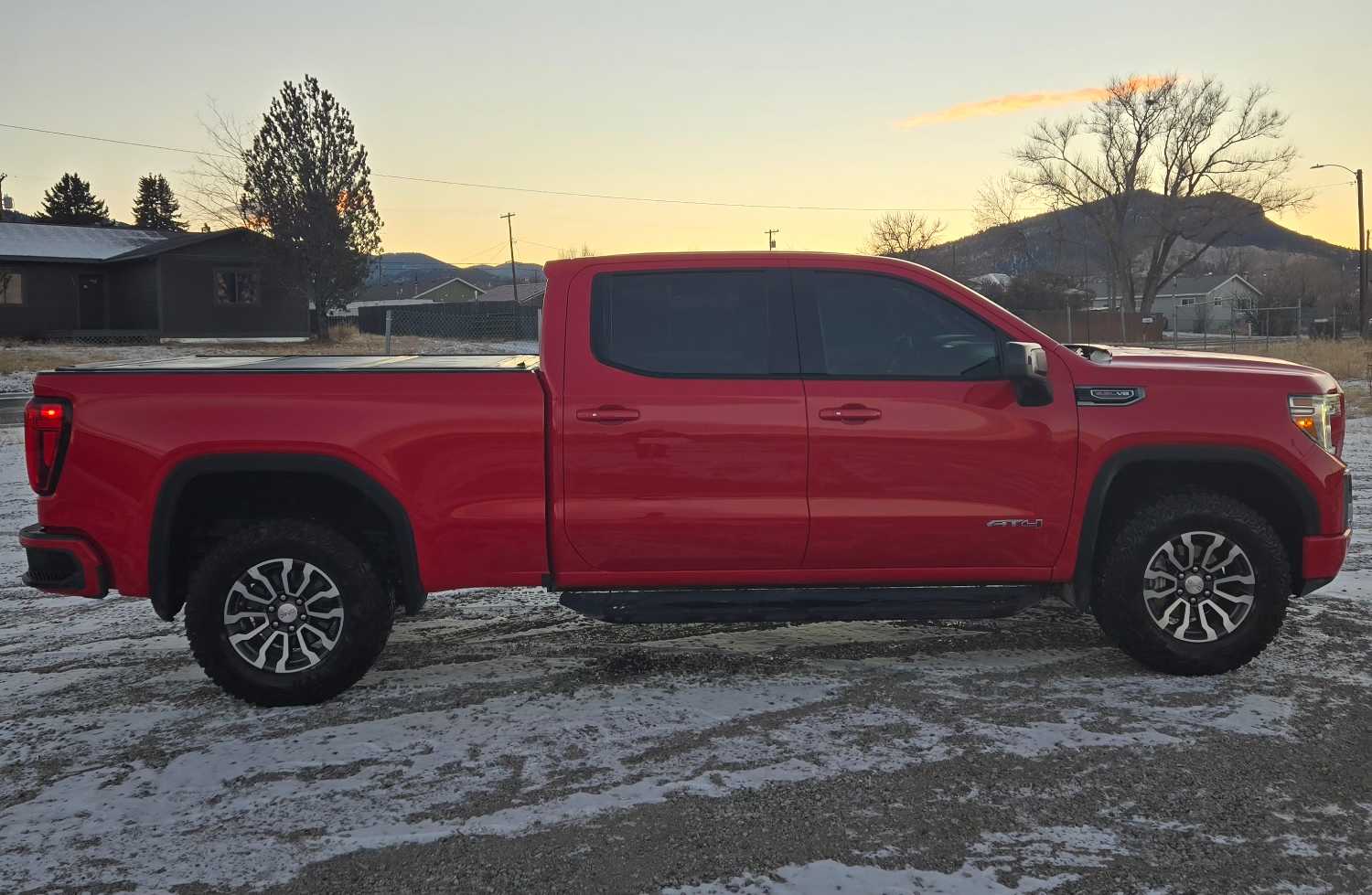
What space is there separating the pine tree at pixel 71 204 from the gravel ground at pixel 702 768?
6624 centimetres

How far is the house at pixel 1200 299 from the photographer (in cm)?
8319

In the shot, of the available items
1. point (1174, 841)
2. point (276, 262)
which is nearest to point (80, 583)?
point (1174, 841)

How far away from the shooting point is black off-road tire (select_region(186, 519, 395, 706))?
4.52 m

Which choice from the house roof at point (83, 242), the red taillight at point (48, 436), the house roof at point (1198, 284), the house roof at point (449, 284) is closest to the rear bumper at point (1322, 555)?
the red taillight at point (48, 436)

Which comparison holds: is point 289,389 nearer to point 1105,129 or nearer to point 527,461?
point 527,461

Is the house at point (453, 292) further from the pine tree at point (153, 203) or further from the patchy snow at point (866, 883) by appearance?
the patchy snow at point (866, 883)

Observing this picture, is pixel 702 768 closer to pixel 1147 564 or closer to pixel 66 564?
pixel 1147 564

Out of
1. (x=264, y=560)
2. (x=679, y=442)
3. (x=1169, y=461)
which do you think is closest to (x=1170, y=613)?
(x=1169, y=461)

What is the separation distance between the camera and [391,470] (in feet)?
15.0

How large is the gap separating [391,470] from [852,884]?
253cm

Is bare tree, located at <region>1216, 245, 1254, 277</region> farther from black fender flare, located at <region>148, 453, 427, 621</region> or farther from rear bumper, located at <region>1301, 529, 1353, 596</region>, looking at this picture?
black fender flare, located at <region>148, 453, 427, 621</region>

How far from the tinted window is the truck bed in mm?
1362

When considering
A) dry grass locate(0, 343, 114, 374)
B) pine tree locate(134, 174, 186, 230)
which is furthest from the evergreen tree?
pine tree locate(134, 174, 186, 230)

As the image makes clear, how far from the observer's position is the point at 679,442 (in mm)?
4621
